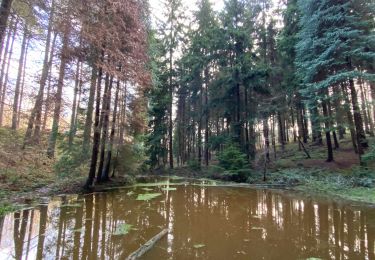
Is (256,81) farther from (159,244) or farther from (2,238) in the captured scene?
(2,238)

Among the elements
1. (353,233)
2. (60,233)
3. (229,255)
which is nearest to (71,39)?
(60,233)

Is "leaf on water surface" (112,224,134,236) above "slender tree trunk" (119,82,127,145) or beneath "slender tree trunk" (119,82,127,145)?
beneath

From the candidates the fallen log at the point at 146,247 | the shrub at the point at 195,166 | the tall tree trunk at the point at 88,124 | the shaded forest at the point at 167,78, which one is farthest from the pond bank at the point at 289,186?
the fallen log at the point at 146,247

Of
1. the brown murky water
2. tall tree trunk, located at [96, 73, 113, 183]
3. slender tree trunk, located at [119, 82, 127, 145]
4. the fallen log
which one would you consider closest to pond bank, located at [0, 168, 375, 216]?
the brown murky water

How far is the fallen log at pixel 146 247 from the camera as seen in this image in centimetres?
412

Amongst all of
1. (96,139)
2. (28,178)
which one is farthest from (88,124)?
(28,178)

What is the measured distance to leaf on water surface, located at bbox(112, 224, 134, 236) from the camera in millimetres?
5430

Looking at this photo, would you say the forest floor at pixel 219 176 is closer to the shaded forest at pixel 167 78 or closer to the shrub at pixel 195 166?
the shaded forest at pixel 167 78

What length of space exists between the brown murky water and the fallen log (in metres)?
0.09

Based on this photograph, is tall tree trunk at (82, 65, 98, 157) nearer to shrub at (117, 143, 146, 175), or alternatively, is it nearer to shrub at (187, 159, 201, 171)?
shrub at (117, 143, 146, 175)

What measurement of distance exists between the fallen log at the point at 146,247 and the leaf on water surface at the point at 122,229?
826mm

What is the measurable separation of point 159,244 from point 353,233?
417cm

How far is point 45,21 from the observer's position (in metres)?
6.27

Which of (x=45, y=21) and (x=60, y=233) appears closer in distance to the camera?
(x=60, y=233)
